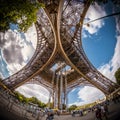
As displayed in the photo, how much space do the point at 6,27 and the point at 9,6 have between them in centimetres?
140

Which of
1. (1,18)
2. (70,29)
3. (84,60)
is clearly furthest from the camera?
→ (84,60)

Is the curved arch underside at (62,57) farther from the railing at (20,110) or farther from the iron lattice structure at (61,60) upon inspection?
the railing at (20,110)

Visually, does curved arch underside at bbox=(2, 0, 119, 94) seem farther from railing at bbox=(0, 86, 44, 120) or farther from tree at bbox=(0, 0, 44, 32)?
tree at bbox=(0, 0, 44, 32)

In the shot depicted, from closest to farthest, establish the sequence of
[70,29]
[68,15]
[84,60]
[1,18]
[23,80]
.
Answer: [1,18], [68,15], [70,29], [84,60], [23,80]

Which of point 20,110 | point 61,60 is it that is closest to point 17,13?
point 20,110

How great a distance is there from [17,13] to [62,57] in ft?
72.2

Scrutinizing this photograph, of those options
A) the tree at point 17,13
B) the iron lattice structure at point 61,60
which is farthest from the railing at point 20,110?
the iron lattice structure at point 61,60

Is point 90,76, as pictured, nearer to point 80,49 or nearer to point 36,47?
point 80,49

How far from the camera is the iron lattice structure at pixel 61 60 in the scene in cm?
2111

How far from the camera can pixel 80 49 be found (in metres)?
26.6

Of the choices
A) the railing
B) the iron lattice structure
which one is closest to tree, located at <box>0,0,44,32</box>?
the railing

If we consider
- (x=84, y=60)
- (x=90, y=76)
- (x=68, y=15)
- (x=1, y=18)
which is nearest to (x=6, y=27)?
(x=1, y=18)

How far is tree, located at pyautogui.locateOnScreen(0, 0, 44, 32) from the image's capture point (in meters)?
7.62

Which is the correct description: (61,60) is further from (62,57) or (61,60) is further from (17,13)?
(17,13)
